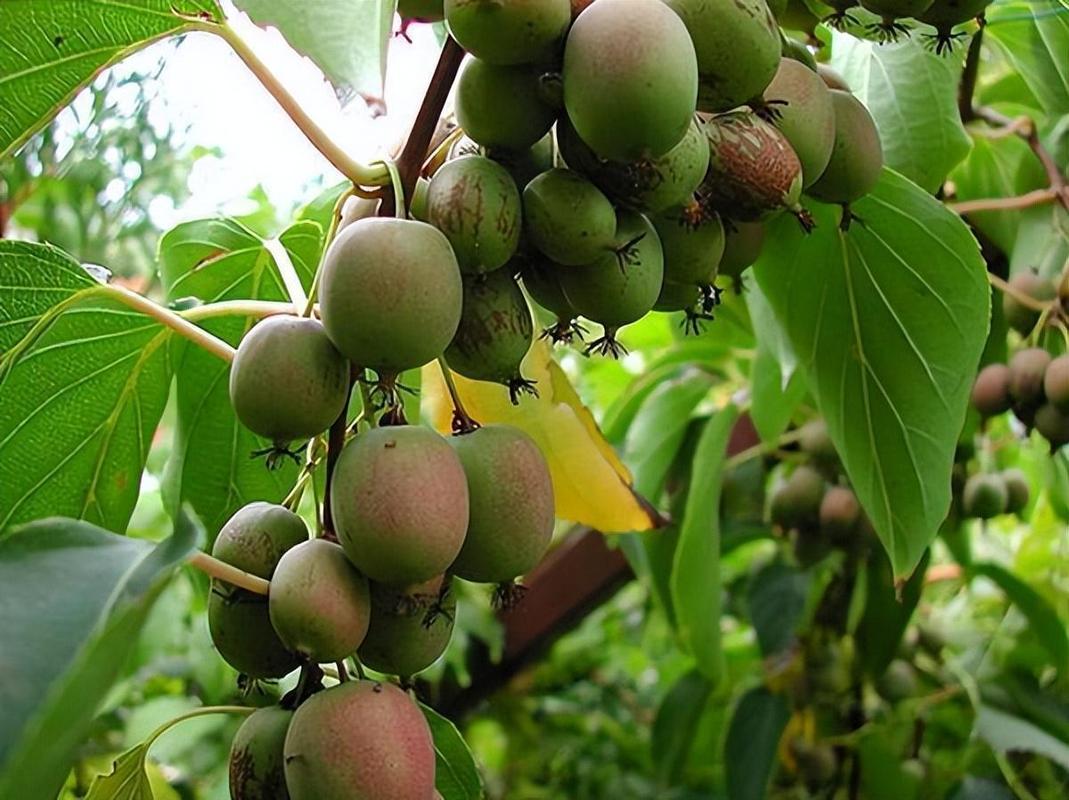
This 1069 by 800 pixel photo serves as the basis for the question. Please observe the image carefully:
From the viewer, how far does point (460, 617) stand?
5.45 feet

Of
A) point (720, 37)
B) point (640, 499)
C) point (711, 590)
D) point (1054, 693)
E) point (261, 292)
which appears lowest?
point (1054, 693)

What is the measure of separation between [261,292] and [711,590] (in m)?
0.56

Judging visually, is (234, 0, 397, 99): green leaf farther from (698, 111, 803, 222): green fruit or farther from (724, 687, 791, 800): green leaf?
(724, 687, 791, 800): green leaf

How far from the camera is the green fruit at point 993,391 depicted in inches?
40.0

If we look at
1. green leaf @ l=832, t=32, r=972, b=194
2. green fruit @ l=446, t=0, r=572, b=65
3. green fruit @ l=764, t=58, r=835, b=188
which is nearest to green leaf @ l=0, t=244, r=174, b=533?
green fruit @ l=446, t=0, r=572, b=65

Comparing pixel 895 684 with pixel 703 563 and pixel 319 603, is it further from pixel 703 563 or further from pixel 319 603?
pixel 319 603

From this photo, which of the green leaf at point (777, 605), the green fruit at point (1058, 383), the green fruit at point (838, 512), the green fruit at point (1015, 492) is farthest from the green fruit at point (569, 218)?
the green leaf at point (777, 605)

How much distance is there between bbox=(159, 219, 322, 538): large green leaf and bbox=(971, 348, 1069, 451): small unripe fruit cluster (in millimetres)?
586

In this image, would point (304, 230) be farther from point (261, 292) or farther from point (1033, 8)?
point (1033, 8)

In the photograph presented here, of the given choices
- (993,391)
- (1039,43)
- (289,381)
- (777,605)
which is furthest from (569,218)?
(777,605)

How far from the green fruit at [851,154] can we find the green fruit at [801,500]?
65 centimetres

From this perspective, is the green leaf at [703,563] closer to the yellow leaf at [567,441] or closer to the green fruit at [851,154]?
the yellow leaf at [567,441]

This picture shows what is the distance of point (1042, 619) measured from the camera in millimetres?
1394

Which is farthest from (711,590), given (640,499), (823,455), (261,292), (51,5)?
(51,5)
